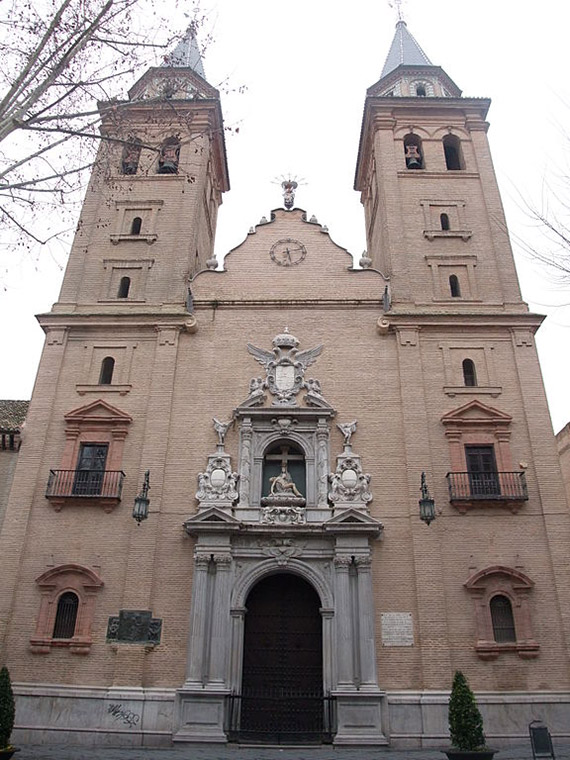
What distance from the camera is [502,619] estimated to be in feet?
49.4

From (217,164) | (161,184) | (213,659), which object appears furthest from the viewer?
(217,164)

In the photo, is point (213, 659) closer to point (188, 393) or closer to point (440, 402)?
point (188, 393)

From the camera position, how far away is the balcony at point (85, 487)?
1612cm

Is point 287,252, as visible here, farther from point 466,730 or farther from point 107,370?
point 466,730

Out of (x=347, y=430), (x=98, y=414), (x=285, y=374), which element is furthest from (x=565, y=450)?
(x=98, y=414)

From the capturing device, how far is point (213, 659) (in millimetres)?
14383

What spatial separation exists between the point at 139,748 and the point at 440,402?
10925 mm

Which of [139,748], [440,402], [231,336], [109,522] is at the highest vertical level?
[231,336]

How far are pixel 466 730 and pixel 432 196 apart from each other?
1657cm

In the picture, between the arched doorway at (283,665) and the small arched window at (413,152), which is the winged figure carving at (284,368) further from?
the small arched window at (413,152)

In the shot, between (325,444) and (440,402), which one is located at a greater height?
(440,402)

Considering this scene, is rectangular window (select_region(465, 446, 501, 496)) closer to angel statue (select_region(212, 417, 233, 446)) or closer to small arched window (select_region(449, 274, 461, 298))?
small arched window (select_region(449, 274, 461, 298))

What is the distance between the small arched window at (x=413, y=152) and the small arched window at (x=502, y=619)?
49.6 feet

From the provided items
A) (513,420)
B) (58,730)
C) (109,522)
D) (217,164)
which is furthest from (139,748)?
(217,164)
